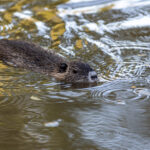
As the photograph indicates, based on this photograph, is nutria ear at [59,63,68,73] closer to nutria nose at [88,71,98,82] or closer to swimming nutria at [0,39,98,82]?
swimming nutria at [0,39,98,82]

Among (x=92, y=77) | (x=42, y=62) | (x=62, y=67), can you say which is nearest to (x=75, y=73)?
(x=62, y=67)

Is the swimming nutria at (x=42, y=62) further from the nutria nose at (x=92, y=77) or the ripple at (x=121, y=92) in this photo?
the ripple at (x=121, y=92)

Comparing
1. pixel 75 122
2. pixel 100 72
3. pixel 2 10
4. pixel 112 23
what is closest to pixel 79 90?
pixel 100 72

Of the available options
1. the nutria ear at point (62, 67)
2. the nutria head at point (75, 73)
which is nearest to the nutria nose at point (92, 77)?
the nutria head at point (75, 73)

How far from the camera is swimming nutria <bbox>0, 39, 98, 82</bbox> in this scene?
5.96 metres

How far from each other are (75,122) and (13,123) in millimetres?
693

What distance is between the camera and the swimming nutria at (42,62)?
5.96 meters

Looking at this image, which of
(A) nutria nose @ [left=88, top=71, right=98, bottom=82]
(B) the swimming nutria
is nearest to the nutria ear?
(B) the swimming nutria

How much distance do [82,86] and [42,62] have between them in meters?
1.31

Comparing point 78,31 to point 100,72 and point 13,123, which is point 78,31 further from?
point 13,123

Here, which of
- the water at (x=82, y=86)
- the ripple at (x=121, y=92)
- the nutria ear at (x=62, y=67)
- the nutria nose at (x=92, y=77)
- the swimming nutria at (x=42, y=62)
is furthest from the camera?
the nutria ear at (x=62, y=67)

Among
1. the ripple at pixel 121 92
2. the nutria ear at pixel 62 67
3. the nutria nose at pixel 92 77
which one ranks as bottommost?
the ripple at pixel 121 92

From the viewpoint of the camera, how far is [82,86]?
5.55 meters

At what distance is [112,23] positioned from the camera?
8.61m
